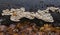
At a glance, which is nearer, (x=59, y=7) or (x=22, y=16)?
(x=22, y=16)

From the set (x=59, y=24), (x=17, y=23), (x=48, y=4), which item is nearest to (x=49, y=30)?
(x=59, y=24)

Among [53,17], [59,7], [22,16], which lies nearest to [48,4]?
[59,7]

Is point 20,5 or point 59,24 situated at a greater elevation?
point 20,5

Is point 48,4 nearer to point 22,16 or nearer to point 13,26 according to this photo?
point 22,16

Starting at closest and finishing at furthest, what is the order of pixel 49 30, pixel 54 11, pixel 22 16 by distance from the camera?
pixel 49 30 → pixel 22 16 → pixel 54 11

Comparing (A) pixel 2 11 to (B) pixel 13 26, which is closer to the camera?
(B) pixel 13 26

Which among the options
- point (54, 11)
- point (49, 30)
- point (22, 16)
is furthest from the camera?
point (54, 11)

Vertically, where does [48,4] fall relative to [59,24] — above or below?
above

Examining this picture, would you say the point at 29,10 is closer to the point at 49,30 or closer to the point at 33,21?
the point at 33,21

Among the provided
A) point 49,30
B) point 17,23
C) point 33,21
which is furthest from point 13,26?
point 49,30
